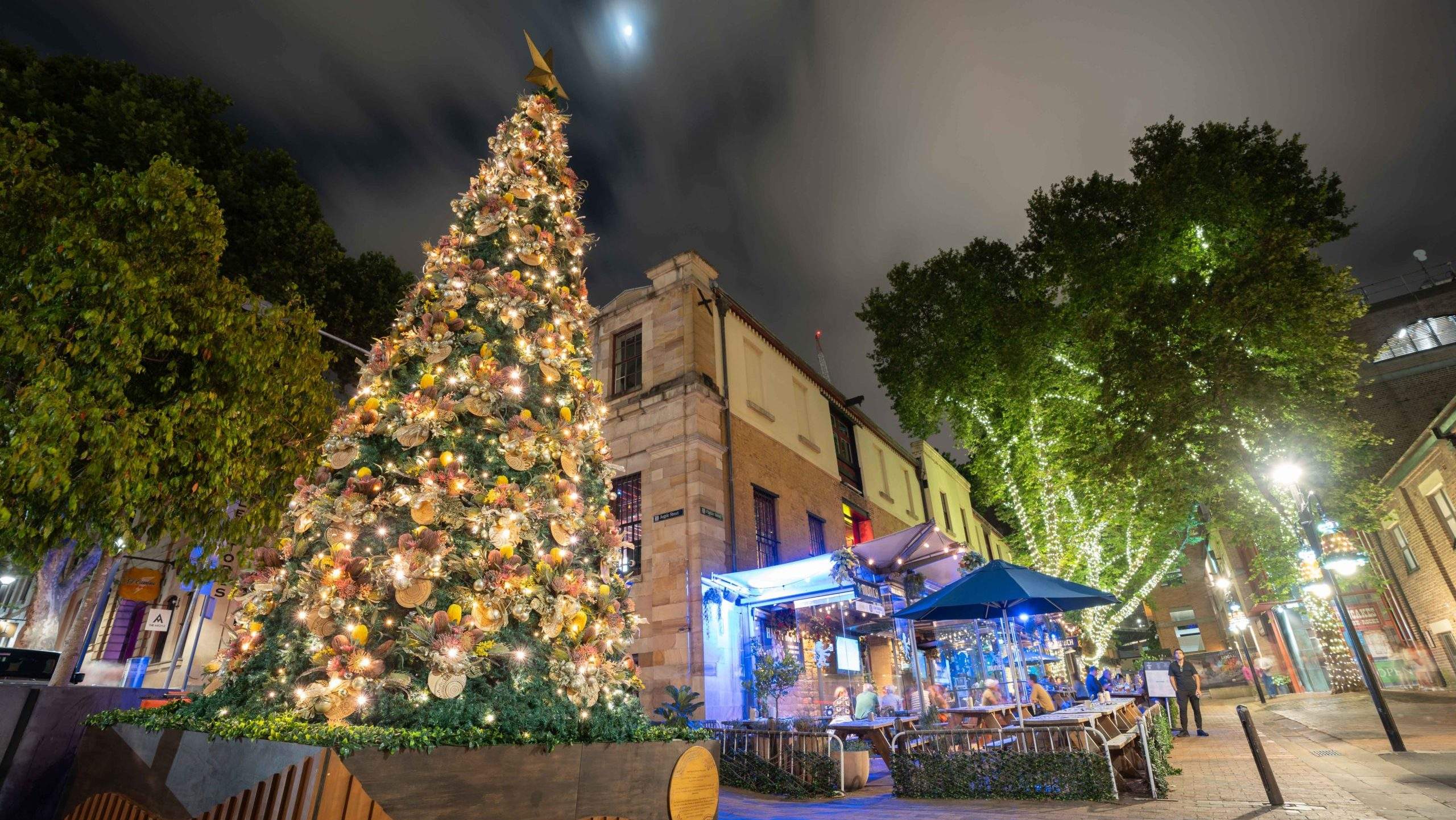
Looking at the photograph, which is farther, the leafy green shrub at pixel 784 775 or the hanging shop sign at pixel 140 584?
the hanging shop sign at pixel 140 584

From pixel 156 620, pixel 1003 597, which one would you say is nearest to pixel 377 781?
pixel 1003 597

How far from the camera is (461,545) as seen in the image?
405cm

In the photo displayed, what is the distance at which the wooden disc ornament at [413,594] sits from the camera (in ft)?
12.1

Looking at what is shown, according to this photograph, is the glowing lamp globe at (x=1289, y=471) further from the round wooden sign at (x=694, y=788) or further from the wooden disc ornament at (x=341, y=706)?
the wooden disc ornament at (x=341, y=706)

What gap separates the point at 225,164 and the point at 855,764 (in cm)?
1561

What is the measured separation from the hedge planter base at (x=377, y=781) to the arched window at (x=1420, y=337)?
98.8ft

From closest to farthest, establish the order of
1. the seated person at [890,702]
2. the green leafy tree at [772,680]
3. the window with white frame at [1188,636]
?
the seated person at [890,702], the green leafy tree at [772,680], the window with white frame at [1188,636]

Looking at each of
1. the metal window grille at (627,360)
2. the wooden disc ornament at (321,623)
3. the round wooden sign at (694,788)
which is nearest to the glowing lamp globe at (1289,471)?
the round wooden sign at (694,788)

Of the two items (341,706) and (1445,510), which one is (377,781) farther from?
(1445,510)

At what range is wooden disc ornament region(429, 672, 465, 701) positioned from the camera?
345 cm

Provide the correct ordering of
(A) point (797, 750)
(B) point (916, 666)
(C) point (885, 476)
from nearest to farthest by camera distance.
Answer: (A) point (797, 750), (B) point (916, 666), (C) point (885, 476)

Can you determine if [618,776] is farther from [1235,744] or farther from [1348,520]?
[1348,520]

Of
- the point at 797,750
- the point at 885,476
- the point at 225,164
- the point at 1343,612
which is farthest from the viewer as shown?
the point at 885,476

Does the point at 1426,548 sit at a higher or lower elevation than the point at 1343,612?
higher
